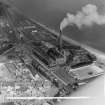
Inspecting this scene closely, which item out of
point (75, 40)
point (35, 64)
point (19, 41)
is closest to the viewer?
point (35, 64)

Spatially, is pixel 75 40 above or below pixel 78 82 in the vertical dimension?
above

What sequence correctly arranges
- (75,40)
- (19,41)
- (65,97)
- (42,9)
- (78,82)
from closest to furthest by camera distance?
(65,97)
(78,82)
(19,41)
(75,40)
(42,9)

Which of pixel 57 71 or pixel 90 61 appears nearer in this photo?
pixel 57 71

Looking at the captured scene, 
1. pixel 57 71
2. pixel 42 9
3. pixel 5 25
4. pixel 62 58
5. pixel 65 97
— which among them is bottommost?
pixel 65 97

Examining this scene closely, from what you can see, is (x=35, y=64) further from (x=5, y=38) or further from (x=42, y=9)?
(x=42, y=9)

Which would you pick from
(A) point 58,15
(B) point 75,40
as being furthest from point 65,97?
(A) point 58,15

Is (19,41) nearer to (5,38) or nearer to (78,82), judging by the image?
(5,38)
